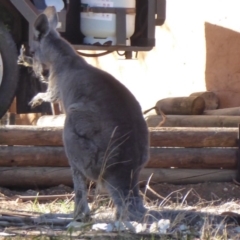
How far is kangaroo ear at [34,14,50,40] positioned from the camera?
5.68m

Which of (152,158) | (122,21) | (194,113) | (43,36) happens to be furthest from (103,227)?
(194,113)

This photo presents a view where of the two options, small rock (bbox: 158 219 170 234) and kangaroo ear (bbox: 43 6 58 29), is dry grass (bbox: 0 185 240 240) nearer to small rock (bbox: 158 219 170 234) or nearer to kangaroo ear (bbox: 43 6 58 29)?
small rock (bbox: 158 219 170 234)

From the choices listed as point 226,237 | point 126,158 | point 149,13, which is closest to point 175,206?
point 126,158

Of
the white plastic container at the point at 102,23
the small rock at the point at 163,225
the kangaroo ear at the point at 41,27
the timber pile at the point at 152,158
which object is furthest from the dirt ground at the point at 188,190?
the small rock at the point at 163,225

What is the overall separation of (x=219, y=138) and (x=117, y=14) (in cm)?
171

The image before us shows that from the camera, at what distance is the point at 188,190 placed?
6.72 m

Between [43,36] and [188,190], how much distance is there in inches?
77.0

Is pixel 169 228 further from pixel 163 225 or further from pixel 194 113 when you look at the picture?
pixel 194 113

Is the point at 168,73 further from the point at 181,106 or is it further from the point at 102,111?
the point at 102,111

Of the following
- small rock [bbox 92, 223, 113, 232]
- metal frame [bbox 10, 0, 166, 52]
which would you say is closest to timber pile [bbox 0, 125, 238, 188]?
metal frame [bbox 10, 0, 166, 52]

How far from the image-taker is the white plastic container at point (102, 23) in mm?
7730

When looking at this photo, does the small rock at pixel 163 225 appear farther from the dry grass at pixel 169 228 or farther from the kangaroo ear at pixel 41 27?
the kangaroo ear at pixel 41 27

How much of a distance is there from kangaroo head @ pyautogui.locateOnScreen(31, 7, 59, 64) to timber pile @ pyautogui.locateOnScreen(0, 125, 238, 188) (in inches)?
47.8

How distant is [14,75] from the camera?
716cm
